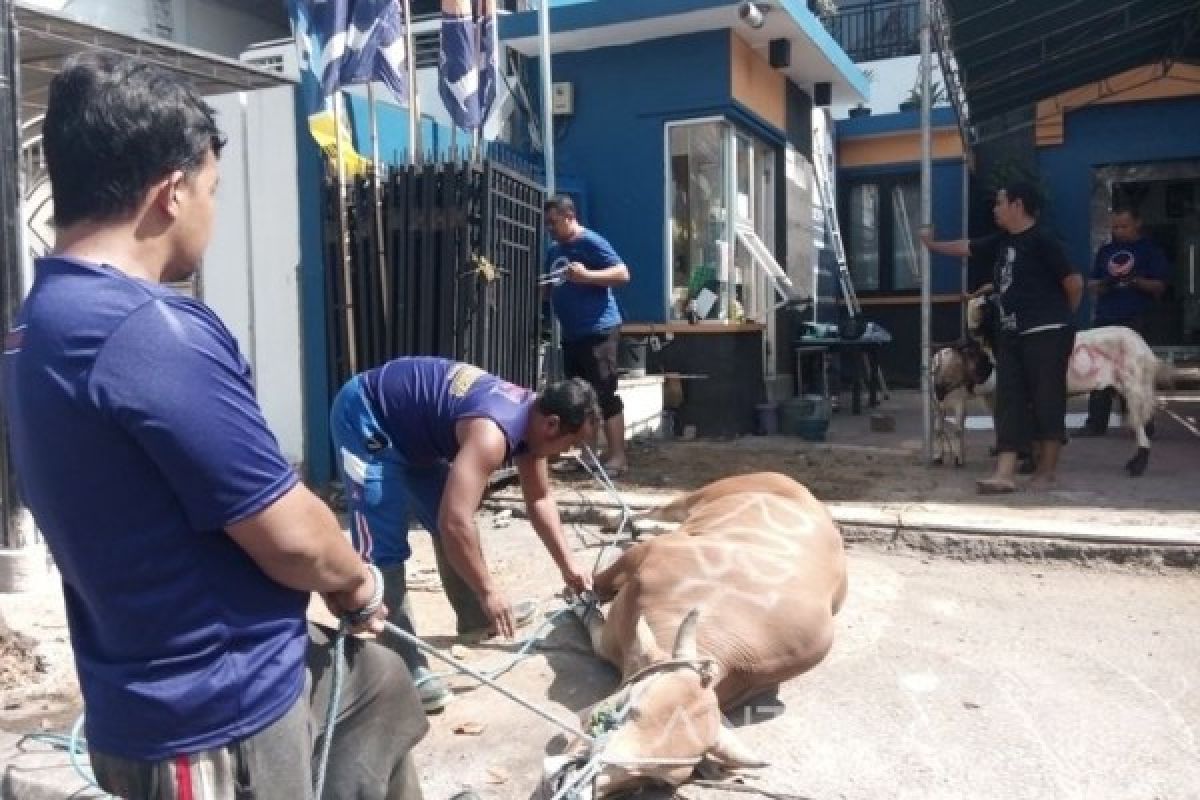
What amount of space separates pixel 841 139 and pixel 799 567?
1181 cm

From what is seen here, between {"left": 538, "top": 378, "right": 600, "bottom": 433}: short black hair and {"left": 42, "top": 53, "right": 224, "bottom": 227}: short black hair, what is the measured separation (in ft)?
6.67

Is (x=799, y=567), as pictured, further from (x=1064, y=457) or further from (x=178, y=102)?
(x=1064, y=457)

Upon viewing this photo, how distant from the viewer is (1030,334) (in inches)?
251

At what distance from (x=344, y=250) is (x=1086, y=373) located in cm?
512

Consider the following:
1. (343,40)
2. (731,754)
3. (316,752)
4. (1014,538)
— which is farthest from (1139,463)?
(316,752)

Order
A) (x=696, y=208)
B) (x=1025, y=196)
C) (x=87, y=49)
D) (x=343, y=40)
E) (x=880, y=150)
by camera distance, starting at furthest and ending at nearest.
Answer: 1. (x=880, y=150)
2. (x=696, y=208)
3. (x=343, y=40)
4. (x=1025, y=196)
5. (x=87, y=49)

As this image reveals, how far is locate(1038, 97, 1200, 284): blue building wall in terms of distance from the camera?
475 inches

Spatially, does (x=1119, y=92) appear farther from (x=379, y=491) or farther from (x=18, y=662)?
(x=18, y=662)


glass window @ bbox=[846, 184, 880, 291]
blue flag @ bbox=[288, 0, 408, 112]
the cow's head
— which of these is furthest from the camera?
glass window @ bbox=[846, 184, 880, 291]

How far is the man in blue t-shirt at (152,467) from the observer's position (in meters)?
1.57

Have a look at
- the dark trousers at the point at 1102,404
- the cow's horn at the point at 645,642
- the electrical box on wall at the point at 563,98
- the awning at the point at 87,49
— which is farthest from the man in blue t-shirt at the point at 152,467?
the electrical box on wall at the point at 563,98

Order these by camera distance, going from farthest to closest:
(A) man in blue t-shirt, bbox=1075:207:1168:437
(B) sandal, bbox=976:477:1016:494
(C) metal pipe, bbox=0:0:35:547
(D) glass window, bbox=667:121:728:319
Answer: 1. (D) glass window, bbox=667:121:728:319
2. (A) man in blue t-shirt, bbox=1075:207:1168:437
3. (B) sandal, bbox=976:477:1016:494
4. (C) metal pipe, bbox=0:0:35:547

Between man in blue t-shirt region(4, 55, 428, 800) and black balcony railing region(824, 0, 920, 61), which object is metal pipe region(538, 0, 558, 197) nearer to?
man in blue t-shirt region(4, 55, 428, 800)

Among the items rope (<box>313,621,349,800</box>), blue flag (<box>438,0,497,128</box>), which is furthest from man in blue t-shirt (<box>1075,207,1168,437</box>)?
rope (<box>313,621,349,800</box>)
